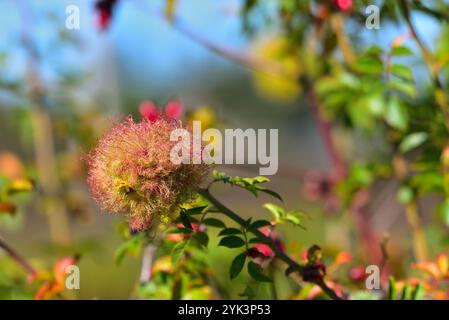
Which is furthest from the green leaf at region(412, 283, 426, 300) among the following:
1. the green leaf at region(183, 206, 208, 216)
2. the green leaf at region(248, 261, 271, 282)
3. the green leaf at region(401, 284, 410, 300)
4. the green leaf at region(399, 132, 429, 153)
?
the green leaf at region(399, 132, 429, 153)

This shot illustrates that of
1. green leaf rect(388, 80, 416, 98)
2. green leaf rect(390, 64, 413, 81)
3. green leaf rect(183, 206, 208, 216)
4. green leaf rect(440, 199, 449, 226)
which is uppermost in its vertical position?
green leaf rect(390, 64, 413, 81)

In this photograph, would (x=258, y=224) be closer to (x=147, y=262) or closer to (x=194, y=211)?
(x=194, y=211)

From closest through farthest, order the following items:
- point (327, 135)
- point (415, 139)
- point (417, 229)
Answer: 1. point (415, 139)
2. point (417, 229)
3. point (327, 135)

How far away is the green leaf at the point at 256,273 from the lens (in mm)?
768

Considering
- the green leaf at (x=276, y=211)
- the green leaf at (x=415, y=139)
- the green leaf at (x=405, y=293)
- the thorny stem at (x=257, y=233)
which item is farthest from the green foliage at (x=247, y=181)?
the green leaf at (x=415, y=139)

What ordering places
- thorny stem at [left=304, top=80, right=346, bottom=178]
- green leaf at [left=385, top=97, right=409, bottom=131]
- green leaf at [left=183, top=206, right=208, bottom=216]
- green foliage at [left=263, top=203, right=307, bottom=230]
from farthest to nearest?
1. thorny stem at [left=304, top=80, right=346, bottom=178]
2. green leaf at [left=385, top=97, right=409, bottom=131]
3. green foliage at [left=263, top=203, right=307, bottom=230]
4. green leaf at [left=183, top=206, right=208, bottom=216]

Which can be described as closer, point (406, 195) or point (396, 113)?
point (396, 113)

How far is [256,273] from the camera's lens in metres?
0.77

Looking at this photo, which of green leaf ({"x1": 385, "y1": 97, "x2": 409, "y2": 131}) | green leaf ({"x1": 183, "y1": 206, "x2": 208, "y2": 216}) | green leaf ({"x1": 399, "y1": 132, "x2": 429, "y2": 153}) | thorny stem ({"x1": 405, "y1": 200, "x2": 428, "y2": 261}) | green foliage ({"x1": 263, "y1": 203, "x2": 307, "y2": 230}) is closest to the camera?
green leaf ({"x1": 183, "y1": 206, "x2": 208, "y2": 216})

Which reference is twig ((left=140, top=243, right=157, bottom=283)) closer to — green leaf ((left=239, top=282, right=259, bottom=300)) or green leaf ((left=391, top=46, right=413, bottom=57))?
green leaf ((left=239, top=282, right=259, bottom=300))

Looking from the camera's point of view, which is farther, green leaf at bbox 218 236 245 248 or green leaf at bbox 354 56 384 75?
green leaf at bbox 354 56 384 75

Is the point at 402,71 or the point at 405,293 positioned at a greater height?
the point at 402,71

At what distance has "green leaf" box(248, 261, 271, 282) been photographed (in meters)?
0.77

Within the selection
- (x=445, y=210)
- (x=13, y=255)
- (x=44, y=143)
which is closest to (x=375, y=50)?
(x=445, y=210)
